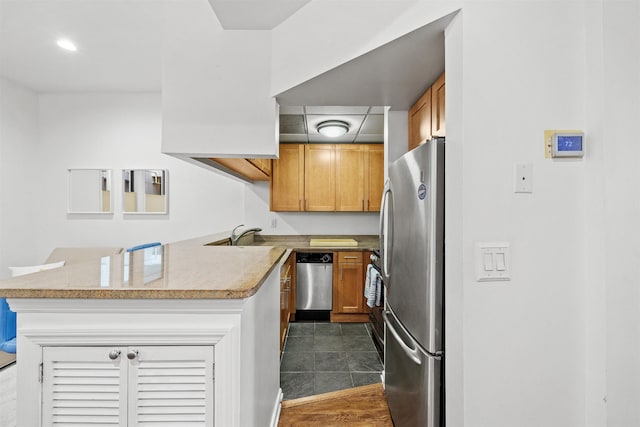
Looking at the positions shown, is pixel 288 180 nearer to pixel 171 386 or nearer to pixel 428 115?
pixel 428 115

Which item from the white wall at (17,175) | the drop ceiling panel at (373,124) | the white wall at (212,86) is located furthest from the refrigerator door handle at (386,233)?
the white wall at (17,175)

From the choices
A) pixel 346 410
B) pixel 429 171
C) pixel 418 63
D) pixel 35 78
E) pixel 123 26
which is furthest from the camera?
pixel 35 78

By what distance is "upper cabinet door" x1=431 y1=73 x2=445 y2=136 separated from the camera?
1.59 m

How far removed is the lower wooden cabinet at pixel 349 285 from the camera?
142 inches

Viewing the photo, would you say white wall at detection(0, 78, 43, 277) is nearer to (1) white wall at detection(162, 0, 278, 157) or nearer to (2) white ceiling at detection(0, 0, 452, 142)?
(2) white ceiling at detection(0, 0, 452, 142)

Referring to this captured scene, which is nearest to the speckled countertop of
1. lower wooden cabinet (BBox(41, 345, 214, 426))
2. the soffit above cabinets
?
lower wooden cabinet (BBox(41, 345, 214, 426))

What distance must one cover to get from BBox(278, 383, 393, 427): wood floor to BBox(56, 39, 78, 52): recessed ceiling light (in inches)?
131
